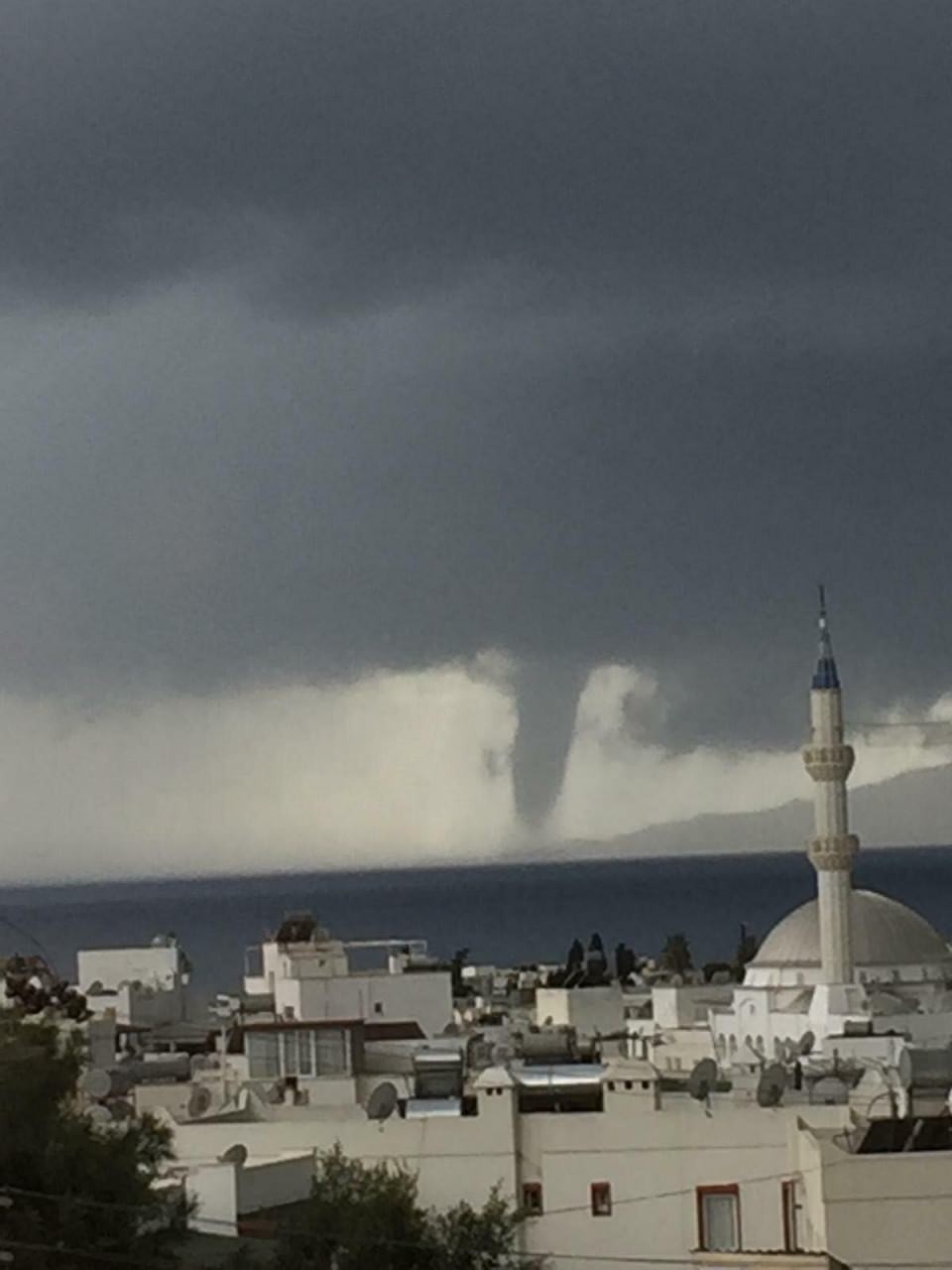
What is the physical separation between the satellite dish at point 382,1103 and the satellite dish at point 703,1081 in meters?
3.41

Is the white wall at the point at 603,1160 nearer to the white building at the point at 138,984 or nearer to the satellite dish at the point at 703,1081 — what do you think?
the satellite dish at the point at 703,1081

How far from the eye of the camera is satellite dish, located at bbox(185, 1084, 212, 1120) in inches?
1365

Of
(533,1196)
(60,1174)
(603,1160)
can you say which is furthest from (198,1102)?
(60,1174)

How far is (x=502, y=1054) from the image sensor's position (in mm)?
41344

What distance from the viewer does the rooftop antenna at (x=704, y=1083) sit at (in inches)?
1330

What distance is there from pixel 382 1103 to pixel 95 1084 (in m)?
3.21

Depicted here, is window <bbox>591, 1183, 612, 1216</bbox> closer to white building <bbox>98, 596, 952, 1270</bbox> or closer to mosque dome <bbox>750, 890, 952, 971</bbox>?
white building <bbox>98, 596, 952, 1270</bbox>

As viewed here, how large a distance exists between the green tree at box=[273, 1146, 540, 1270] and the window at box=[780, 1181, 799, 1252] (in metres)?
2.63

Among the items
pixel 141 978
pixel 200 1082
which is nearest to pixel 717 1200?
pixel 200 1082

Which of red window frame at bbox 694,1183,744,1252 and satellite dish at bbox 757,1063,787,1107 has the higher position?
satellite dish at bbox 757,1063,787,1107

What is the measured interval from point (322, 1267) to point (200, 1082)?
11932 millimetres

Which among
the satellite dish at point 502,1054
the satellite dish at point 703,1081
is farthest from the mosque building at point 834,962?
the satellite dish at point 703,1081

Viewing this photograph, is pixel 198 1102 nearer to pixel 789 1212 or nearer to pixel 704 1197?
pixel 704 1197

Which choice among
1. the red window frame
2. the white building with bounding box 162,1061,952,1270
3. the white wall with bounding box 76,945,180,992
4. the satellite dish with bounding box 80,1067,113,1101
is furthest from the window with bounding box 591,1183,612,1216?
the white wall with bounding box 76,945,180,992
